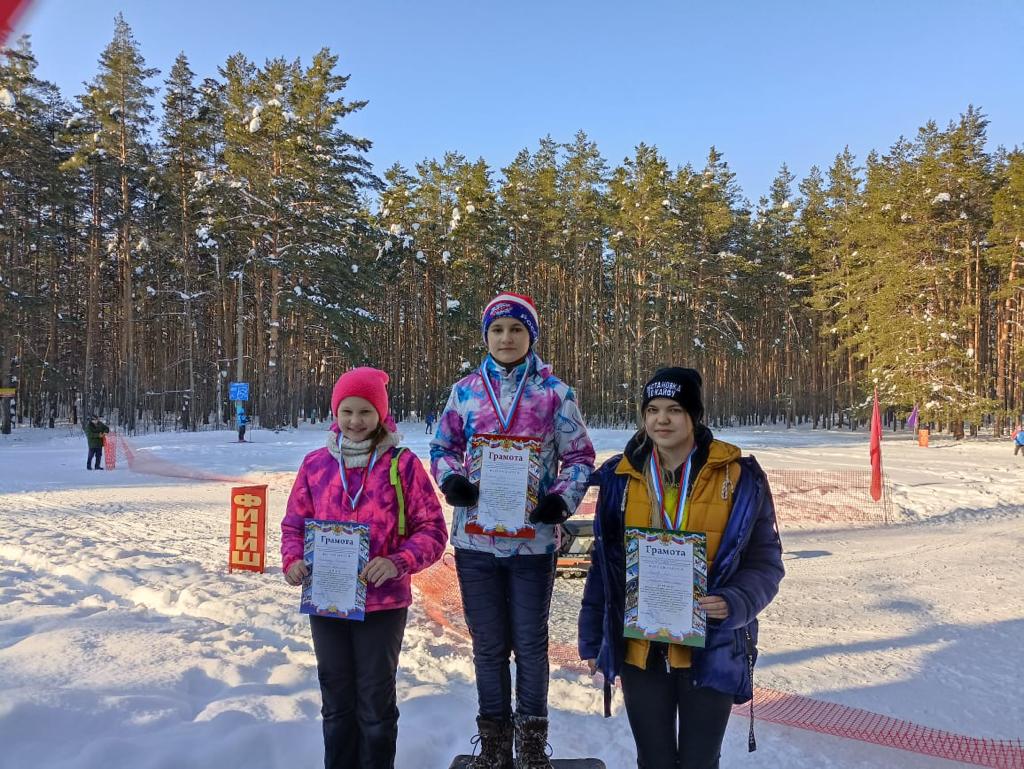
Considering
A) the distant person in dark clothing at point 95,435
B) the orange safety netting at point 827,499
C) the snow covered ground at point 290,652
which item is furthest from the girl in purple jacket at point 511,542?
the distant person in dark clothing at point 95,435

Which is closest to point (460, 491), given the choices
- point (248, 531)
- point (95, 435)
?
point (248, 531)

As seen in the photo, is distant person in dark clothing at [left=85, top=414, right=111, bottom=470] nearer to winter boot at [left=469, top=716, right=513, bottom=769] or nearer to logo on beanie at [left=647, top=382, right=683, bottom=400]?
winter boot at [left=469, top=716, right=513, bottom=769]

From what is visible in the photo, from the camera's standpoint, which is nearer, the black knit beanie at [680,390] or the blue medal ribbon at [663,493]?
the blue medal ribbon at [663,493]

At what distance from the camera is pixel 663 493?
2473 millimetres

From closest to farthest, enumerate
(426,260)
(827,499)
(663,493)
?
(663,493), (827,499), (426,260)

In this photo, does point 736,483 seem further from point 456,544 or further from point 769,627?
point 769,627

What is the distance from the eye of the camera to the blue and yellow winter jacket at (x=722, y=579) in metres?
2.28

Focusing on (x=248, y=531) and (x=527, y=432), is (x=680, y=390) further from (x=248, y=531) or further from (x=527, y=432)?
(x=248, y=531)

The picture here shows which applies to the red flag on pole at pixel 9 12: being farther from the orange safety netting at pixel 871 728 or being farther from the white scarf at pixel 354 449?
the orange safety netting at pixel 871 728

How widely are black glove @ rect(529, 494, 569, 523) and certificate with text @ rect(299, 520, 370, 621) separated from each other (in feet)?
2.37

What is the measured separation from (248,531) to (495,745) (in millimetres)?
5030

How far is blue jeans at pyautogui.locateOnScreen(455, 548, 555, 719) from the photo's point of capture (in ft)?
9.37

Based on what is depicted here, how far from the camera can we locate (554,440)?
2.96m

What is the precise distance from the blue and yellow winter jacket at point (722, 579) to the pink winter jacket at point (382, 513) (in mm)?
774
